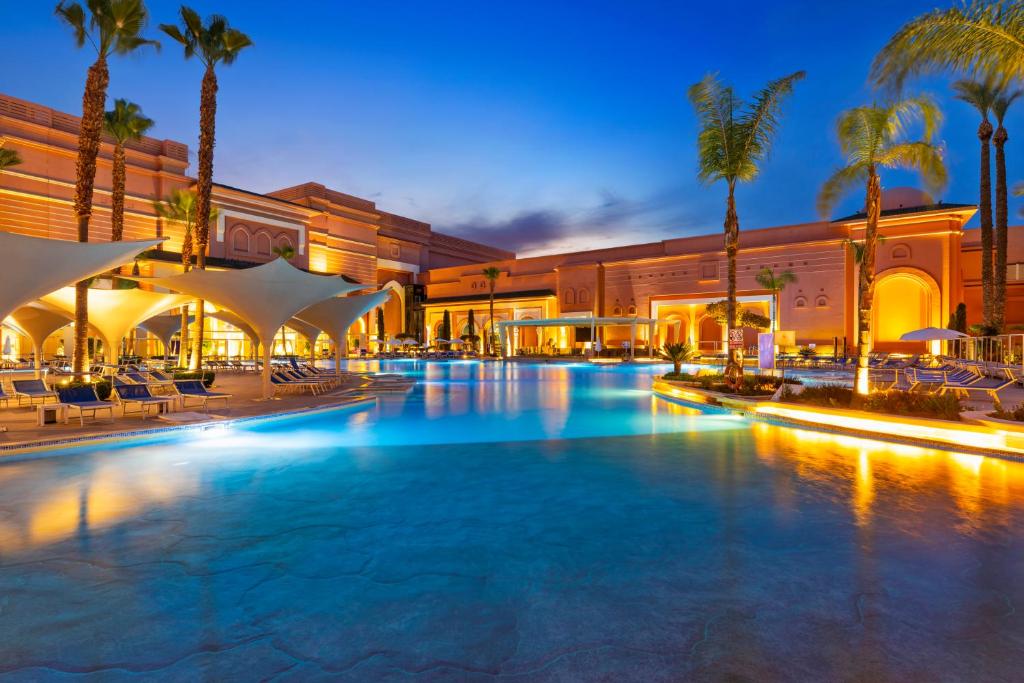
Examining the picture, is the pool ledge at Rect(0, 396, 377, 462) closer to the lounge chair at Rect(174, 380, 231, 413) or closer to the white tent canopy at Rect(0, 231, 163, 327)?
the lounge chair at Rect(174, 380, 231, 413)

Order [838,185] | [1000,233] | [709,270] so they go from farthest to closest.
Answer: [709,270]
[1000,233]
[838,185]

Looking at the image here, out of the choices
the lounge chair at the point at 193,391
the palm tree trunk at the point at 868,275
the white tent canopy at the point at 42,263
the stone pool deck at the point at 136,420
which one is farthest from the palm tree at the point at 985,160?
the white tent canopy at the point at 42,263

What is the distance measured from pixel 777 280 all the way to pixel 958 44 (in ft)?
96.9

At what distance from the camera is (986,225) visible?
61.2 ft

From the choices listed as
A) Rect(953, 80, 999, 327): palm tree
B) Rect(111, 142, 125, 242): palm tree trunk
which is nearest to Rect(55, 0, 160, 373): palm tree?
Rect(111, 142, 125, 242): palm tree trunk

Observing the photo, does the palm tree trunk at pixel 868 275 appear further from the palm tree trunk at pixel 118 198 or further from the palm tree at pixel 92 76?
the palm tree trunk at pixel 118 198

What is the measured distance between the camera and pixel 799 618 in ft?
10.3

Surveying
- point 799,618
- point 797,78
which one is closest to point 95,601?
point 799,618

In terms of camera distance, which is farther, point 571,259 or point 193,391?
point 571,259

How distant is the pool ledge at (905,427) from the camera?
7.62 metres

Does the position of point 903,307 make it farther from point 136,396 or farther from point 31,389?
point 31,389

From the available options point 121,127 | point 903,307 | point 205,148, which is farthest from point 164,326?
point 903,307

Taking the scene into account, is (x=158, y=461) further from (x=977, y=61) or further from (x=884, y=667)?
(x=977, y=61)

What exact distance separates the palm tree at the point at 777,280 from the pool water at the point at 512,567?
2928 centimetres
